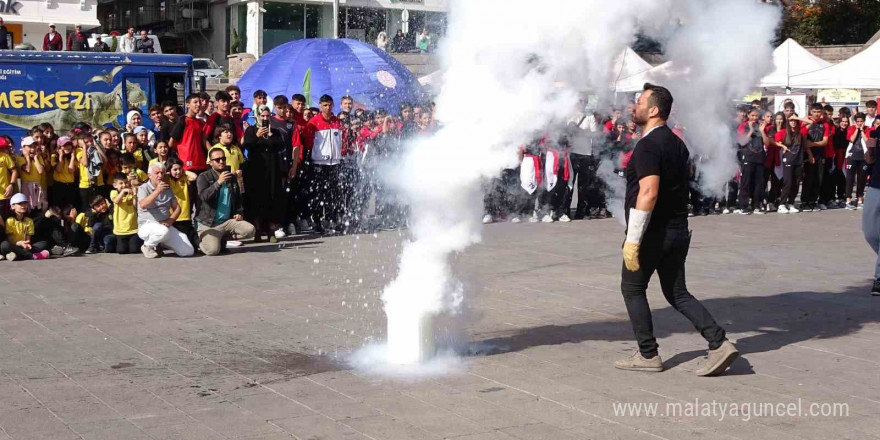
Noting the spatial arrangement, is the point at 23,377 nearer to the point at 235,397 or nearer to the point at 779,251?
the point at 235,397

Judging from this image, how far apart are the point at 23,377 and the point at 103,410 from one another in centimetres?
108

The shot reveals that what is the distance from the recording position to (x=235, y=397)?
241 inches

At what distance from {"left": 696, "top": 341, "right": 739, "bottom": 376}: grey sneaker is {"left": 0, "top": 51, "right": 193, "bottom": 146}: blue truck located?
15.1 m

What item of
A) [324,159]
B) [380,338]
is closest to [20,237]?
[324,159]

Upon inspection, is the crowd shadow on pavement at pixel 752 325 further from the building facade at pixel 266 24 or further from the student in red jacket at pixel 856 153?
the building facade at pixel 266 24

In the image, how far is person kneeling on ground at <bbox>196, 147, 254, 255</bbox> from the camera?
13109 mm

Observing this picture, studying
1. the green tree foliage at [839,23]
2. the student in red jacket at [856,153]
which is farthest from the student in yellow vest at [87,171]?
the green tree foliage at [839,23]

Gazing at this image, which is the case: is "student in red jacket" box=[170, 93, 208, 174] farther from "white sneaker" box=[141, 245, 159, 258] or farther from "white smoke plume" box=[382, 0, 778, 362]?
"white smoke plume" box=[382, 0, 778, 362]

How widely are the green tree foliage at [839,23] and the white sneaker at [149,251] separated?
34.9 m

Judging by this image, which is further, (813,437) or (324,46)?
(324,46)

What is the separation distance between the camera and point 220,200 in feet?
43.4

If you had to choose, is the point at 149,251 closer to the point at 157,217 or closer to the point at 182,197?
the point at 157,217

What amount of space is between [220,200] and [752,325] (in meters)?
7.42

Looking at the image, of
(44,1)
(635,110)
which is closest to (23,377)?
(635,110)
